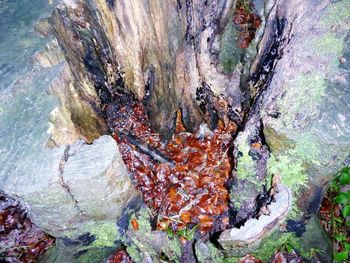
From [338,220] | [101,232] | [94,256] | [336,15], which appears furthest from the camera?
[338,220]

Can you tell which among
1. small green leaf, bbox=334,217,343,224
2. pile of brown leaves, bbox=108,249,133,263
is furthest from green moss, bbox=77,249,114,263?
small green leaf, bbox=334,217,343,224

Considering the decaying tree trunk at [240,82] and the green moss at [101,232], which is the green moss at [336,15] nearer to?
the decaying tree trunk at [240,82]

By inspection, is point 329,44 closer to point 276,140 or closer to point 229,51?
point 276,140

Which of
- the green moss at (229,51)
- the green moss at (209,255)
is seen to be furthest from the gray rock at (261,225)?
the green moss at (229,51)

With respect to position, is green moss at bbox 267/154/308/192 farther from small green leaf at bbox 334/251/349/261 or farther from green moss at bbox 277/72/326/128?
small green leaf at bbox 334/251/349/261

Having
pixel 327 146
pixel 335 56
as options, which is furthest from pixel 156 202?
pixel 335 56

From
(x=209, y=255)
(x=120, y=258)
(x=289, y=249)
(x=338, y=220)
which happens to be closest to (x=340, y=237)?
(x=338, y=220)
